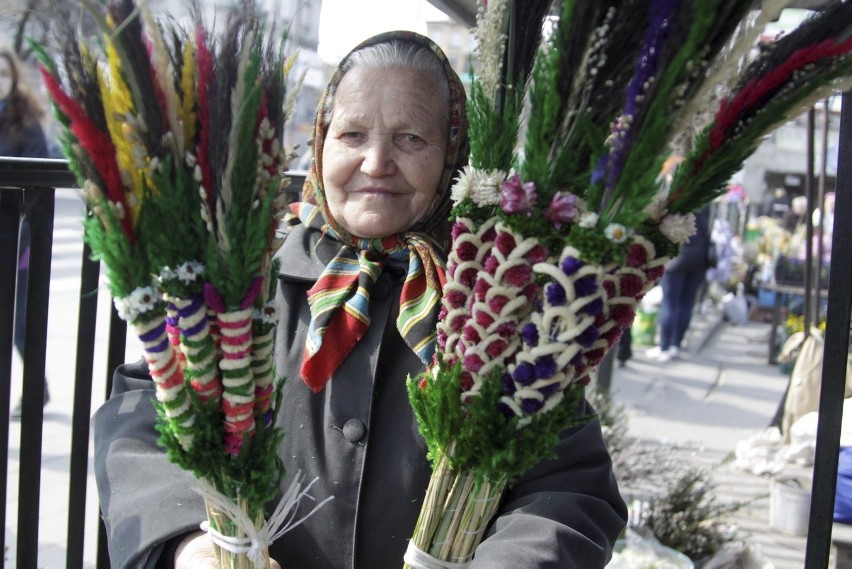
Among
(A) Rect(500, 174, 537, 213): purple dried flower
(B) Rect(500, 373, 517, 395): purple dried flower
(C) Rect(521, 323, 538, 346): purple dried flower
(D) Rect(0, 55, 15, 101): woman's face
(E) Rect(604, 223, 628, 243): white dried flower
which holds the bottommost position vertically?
(B) Rect(500, 373, 517, 395): purple dried flower

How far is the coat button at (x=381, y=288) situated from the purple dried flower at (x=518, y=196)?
62 cm

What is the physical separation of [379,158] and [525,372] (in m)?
0.60

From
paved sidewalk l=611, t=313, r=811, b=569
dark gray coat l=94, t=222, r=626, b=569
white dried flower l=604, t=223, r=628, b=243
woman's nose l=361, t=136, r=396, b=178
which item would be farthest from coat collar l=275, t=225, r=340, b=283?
paved sidewalk l=611, t=313, r=811, b=569

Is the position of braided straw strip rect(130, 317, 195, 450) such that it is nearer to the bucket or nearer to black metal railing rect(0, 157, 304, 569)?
black metal railing rect(0, 157, 304, 569)

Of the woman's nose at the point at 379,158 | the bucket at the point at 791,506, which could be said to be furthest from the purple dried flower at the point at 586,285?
the bucket at the point at 791,506

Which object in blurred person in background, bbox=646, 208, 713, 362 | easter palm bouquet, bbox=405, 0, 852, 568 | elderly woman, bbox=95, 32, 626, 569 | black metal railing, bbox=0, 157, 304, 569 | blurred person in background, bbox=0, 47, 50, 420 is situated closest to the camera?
easter palm bouquet, bbox=405, 0, 852, 568

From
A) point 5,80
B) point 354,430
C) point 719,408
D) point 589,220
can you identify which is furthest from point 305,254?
point 719,408

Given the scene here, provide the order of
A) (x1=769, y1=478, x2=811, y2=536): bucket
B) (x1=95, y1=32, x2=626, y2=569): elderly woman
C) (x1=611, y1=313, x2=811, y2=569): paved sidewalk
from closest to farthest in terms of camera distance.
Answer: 1. (x1=95, y1=32, x2=626, y2=569): elderly woman
2. (x1=769, y1=478, x2=811, y2=536): bucket
3. (x1=611, y1=313, x2=811, y2=569): paved sidewalk

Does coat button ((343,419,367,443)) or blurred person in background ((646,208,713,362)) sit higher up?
coat button ((343,419,367,443))

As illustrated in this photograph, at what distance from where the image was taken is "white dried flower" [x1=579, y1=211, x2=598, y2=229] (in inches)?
45.5

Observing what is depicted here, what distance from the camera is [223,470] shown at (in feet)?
4.38

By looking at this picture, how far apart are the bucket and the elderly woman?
3.50 metres

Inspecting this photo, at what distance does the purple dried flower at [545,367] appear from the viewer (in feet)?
4.06

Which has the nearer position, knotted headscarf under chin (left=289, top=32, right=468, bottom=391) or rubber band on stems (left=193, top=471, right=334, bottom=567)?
rubber band on stems (left=193, top=471, right=334, bottom=567)
